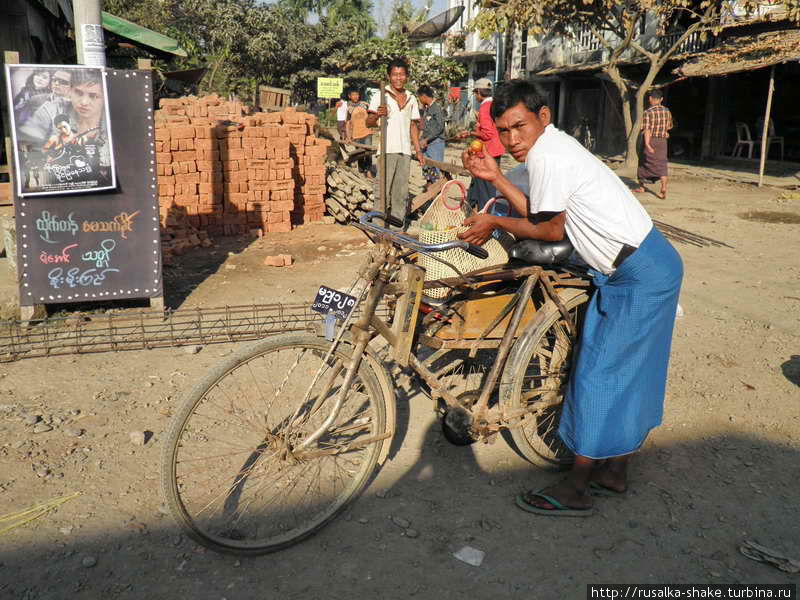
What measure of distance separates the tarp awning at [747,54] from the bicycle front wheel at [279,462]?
14043mm

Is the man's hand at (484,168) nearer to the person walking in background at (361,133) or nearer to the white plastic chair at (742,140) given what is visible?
the person walking in background at (361,133)

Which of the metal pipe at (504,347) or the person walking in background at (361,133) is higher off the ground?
the person walking in background at (361,133)

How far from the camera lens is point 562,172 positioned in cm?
279

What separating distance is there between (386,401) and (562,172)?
46.1 inches

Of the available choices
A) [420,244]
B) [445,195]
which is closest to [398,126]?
[445,195]

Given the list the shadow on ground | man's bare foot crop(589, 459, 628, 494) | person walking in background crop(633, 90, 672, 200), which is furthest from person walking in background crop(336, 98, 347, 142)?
man's bare foot crop(589, 459, 628, 494)

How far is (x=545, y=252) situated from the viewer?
3148mm

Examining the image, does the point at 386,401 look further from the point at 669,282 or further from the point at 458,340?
the point at 669,282

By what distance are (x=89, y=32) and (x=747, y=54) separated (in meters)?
14.4

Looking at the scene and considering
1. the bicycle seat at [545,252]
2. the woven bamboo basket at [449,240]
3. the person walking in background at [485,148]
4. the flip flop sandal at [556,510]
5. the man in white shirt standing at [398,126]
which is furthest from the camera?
the man in white shirt standing at [398,126]

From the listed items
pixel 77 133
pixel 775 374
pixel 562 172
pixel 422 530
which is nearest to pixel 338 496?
pixel 422 530

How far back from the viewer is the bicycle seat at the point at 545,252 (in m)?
3.15

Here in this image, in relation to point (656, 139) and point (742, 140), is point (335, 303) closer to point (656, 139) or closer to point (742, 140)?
point (656, 139)

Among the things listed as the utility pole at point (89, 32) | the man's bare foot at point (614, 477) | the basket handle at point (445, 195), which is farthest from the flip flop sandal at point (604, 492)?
the utility pole at point (89, 32)
